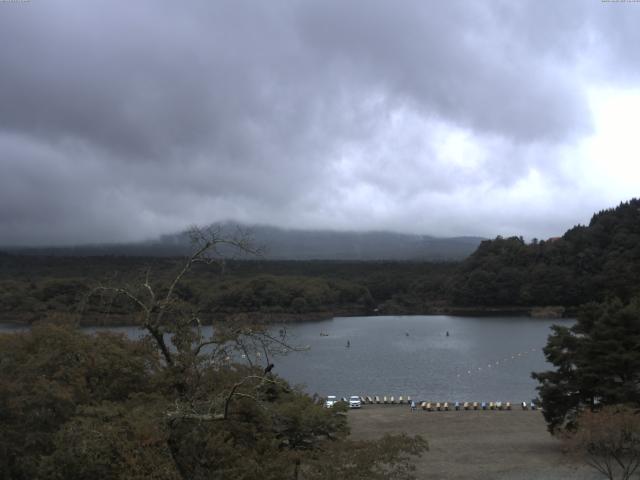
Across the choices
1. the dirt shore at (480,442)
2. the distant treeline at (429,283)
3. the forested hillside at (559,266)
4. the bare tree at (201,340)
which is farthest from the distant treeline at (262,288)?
the bare tree at (201,340)

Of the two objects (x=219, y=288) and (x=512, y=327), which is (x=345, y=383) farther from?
(x=219, y=288)

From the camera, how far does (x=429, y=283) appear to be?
13662cm

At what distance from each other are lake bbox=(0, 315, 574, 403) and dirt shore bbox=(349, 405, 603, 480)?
6.13m

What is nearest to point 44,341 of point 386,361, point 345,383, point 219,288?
point 345,383

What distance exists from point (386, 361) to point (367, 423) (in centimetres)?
2954

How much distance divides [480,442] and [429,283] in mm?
109157

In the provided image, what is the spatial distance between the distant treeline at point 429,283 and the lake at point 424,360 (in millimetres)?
15213

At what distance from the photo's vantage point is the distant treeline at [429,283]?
101188mm

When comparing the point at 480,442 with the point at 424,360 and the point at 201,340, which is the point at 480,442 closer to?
the point at 201,340

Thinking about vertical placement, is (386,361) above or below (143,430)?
below

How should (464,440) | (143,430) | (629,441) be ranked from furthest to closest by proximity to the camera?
(464,440)
(629,441)
(143,430)

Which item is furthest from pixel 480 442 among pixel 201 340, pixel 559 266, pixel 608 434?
pixel 559 266

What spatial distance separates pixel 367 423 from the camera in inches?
1367

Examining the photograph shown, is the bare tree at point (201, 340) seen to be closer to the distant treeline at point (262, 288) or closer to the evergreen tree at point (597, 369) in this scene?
the evergreen tree at point (597, 369)
